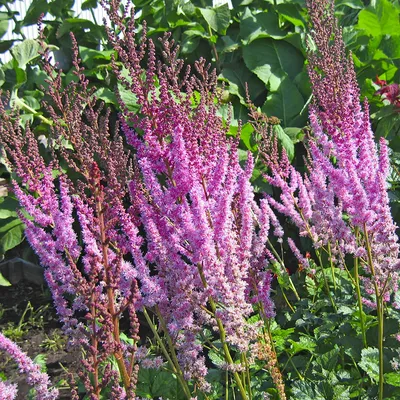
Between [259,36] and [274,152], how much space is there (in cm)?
291

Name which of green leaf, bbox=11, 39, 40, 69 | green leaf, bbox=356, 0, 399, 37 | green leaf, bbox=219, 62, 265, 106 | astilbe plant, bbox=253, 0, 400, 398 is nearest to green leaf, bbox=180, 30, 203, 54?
green leaf, bbox=219, 62, 265, 106

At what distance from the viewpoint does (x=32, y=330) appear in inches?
190

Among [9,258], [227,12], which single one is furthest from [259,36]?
[9,258]

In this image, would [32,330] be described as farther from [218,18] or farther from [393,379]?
[218,18]

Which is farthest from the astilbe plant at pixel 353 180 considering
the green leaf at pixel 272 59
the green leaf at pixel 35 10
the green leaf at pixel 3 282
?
the green leaf at pixel 35 10

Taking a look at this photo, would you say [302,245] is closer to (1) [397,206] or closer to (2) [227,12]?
(1) [397,206]

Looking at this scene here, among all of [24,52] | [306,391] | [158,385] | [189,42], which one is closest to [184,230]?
[306,391]

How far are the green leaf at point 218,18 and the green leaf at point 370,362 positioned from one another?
152 inches

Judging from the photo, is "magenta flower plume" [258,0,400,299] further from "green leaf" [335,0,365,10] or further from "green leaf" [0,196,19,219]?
"green leaf" [335,0,365,10]

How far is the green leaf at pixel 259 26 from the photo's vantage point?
18.8 feet

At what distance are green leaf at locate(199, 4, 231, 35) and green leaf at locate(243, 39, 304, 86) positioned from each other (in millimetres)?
295

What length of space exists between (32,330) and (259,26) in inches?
141

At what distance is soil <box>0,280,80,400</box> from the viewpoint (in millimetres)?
4137

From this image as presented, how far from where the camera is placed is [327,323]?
3.09 meters
